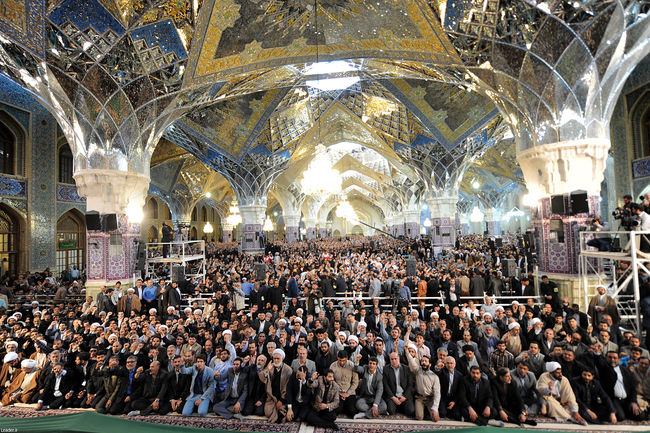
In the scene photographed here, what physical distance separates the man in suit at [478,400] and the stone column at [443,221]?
47.6ft

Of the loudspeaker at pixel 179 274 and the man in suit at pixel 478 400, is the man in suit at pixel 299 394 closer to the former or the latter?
the man in suit at pixel 478 400

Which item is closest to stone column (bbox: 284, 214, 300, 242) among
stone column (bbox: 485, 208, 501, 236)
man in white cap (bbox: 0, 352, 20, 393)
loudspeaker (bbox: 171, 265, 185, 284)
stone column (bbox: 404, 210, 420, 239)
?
stone column (bbox: 404, 210, 420, 239)

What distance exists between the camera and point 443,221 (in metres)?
18.5

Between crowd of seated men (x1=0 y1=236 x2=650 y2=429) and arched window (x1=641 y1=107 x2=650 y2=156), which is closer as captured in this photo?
crowd of seated men (x1=0 y1=236 x2=650 y2=429)

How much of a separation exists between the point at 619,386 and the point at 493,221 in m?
27.3

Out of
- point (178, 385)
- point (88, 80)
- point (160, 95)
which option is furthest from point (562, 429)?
point (88, 80)

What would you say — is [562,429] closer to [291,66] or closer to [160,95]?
[291,66]

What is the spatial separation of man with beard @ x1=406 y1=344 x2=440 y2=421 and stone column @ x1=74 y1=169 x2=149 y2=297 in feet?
25.3

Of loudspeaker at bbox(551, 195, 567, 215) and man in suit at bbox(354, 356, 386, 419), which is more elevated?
loudspeaker at bbox(551, 195, 567, 215)

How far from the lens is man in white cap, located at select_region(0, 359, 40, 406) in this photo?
16.3 ft

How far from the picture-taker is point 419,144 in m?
17.2

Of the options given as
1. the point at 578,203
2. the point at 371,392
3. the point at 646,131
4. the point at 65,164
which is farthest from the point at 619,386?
the point at 65,164

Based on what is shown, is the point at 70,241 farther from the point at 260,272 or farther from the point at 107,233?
the point at 260,272

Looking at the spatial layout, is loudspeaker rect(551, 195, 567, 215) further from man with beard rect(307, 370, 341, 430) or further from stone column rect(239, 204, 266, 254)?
stone column rect(239, 204, 266, 254)
